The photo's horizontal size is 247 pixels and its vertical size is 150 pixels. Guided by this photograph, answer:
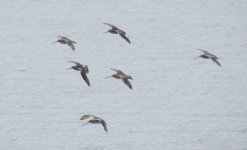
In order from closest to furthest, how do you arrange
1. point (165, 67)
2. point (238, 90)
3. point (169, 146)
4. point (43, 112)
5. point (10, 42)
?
point (169, 146) < point (43, 112) < point (238, 90) < point (165, 67) < point (10, 42)

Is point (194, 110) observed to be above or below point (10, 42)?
below

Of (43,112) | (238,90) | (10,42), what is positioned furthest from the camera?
(10,42)

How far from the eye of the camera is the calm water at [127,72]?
35.9 meters

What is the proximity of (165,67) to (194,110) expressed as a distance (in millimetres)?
6031

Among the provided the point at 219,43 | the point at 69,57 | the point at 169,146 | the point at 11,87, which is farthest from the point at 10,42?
the point at 169,146

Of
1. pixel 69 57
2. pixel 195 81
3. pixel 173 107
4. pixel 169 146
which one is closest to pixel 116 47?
pixel 69 57

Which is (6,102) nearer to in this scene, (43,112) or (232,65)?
(43,112)

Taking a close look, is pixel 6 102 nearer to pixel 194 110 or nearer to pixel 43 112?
pixel 43 112

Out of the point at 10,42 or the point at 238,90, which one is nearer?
the point at 238,90

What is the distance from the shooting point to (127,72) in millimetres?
43844

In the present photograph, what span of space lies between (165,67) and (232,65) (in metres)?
3.49

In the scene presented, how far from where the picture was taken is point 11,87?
1662 inches

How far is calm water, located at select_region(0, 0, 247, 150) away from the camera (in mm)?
35906

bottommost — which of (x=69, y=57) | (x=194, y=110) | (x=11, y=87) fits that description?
(x=194, y=110)
